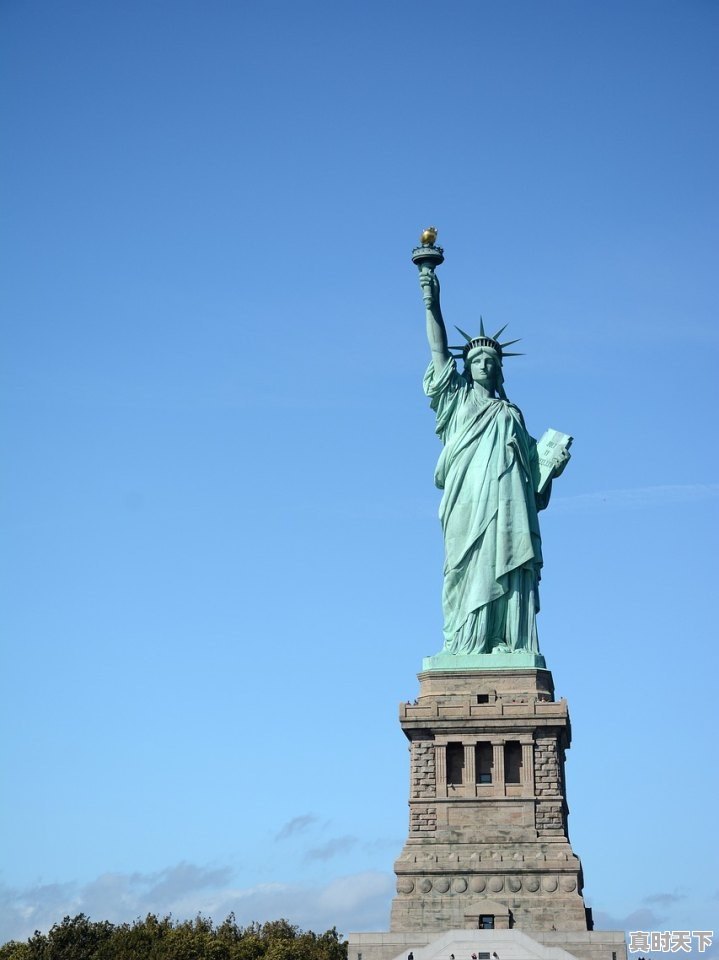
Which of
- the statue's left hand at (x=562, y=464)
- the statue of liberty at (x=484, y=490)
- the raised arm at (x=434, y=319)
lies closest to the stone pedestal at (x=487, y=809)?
the statue of liberty at (x=484, y=490)

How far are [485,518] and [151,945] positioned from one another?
55.8 ft

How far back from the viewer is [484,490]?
48969 millimetres

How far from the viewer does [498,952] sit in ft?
136

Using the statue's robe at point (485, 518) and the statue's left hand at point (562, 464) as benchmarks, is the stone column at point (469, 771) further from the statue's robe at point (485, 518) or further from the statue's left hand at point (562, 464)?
the statue's left hand at point (562, 464)

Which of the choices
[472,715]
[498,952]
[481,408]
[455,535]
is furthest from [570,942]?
[481,408]

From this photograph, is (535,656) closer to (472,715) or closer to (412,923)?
(472,715)

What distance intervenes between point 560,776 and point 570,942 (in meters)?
4.82

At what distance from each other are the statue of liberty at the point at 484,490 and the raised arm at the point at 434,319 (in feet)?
0.09

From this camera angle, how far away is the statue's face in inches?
1980

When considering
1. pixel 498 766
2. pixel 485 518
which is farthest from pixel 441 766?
pixel 485 518

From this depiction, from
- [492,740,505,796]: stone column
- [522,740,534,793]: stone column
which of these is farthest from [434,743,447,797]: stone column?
[522,740,534,793]: stone column

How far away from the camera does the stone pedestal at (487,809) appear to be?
44.2m

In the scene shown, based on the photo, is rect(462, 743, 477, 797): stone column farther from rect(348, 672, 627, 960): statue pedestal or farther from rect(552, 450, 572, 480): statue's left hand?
rect(552, 450, 572, 480): statue's left hand

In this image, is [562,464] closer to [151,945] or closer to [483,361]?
[483,361]
